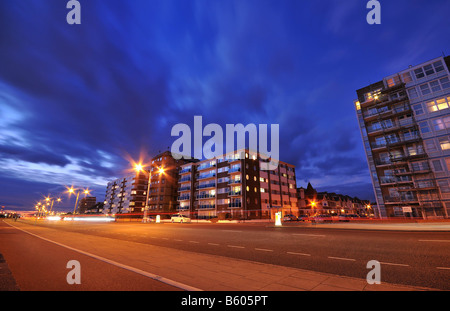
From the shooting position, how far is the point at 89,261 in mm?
6910

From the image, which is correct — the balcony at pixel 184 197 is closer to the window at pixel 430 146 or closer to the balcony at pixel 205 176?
the balcony at pixel 205 176

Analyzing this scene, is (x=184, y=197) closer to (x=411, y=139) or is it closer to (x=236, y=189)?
(x=236, y=189)

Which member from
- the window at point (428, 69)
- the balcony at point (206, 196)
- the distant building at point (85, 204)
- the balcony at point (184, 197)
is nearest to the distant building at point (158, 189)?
the balcony at point (184, 197)

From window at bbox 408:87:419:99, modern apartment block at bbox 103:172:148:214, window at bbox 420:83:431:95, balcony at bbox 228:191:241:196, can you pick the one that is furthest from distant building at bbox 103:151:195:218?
window at bbox 420:83:431:95

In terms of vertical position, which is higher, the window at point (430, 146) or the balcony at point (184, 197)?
the window at point (430, 146)

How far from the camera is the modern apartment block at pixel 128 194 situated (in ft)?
333

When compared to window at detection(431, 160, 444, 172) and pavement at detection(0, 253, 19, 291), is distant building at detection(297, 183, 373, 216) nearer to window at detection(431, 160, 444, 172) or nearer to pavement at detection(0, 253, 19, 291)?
window at detection(431, 160, 444, 172)

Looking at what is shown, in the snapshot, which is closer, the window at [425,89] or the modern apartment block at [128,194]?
the window at [425,89]

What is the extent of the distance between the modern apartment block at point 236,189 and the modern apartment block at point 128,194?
124 ft

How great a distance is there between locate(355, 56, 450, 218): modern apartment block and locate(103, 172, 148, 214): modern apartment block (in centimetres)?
8633

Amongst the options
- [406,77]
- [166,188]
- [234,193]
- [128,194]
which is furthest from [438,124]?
[128,194]
